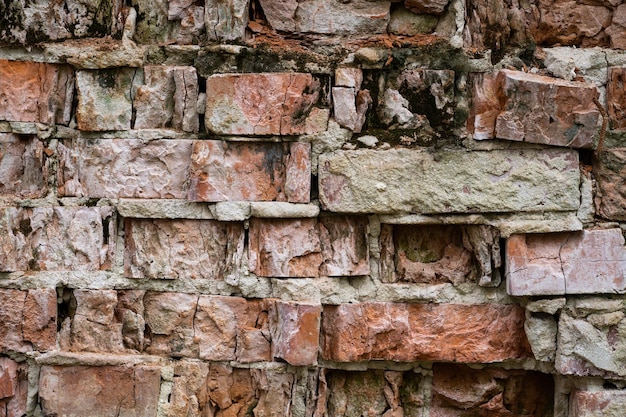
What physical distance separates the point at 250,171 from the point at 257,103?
0.16 metres

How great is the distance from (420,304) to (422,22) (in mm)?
674

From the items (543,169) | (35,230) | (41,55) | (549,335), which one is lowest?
(549,335)

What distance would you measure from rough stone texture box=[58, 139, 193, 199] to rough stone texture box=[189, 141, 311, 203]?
5cm

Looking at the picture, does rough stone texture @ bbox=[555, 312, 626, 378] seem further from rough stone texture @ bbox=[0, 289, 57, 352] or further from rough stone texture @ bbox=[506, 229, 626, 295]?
rough stone texture @ bbox=[0, 289, 57, 352]

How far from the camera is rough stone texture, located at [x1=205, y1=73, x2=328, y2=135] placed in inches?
62.6

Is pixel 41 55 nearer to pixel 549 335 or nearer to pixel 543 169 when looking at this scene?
pixel 543 169

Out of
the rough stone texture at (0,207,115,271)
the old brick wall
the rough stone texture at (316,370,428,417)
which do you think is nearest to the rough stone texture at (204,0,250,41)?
the old brick wall

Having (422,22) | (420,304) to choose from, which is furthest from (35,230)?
(422,22)

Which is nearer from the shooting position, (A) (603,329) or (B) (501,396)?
(A) (603,329)

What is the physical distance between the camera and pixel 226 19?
161 centimetres

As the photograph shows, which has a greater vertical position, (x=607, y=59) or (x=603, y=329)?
(x=607, y=59)

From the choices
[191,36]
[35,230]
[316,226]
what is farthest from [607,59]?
[35,230]

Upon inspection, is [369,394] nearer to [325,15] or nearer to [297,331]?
[297,331]

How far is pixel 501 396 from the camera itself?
67.5 inches
